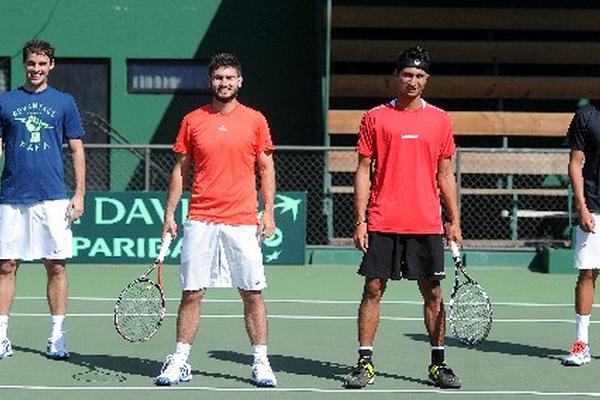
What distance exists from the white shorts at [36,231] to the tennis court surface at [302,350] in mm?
759

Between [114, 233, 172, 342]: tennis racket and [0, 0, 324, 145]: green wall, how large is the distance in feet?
39.9

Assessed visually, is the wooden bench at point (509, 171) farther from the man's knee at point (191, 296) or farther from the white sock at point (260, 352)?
the man's knee at point (191, 296)

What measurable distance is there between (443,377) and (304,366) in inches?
48.8

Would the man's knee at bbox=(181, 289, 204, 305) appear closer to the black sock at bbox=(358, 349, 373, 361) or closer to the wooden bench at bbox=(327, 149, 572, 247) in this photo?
the black sock at bbox=(358, 349, 373, 361)

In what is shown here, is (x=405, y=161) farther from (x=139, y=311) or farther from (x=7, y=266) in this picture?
(x=7, y=266)

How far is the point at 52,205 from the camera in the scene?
9383mm

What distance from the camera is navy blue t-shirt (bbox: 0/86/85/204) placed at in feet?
30.3

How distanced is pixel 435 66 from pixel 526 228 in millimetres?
3676

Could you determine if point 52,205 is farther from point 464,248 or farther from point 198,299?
point 464,248

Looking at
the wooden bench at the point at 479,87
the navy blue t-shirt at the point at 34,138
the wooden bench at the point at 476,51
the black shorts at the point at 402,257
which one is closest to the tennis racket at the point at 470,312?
the black shorts at the point at 402,257

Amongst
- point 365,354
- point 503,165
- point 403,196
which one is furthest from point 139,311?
point 503,165

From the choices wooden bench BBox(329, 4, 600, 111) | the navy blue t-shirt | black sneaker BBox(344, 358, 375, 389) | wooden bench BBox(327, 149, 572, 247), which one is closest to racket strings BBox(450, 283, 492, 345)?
black sneaker BBox(344, 358, 375, 389)

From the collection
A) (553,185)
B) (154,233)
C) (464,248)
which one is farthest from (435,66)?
(154,233)

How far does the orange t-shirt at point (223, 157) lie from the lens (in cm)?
837
